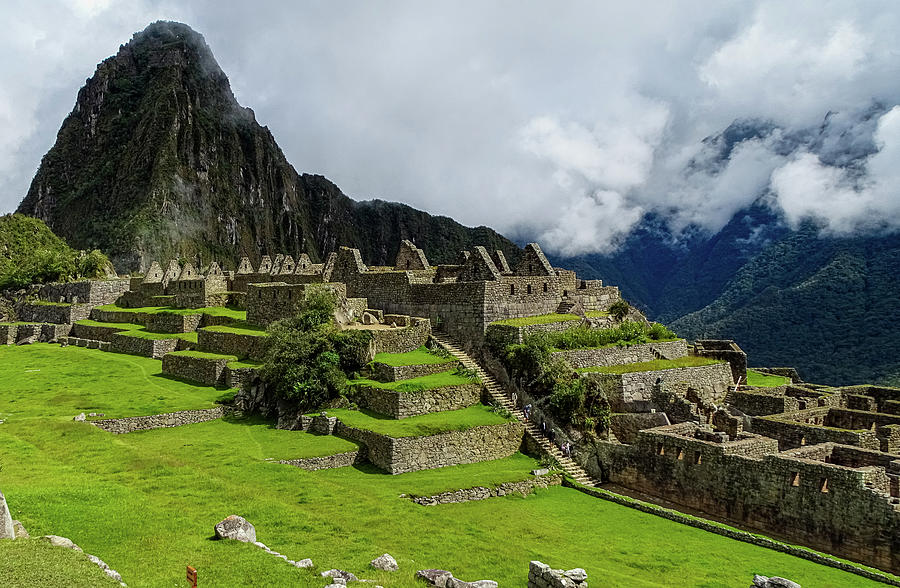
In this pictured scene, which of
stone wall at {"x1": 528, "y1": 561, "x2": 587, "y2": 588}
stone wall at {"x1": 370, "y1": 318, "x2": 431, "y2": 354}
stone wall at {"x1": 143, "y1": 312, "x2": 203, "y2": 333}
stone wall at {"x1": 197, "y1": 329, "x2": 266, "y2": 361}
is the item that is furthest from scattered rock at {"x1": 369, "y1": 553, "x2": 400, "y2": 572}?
stone wall at {"x1": 143, "y1": 312, "x2": 203, "y2": 333}

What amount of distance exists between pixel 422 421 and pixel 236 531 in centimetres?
1034

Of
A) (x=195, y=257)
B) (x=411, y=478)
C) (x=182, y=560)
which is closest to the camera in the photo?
(x=182, y=560)

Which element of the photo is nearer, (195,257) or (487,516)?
(487,516)

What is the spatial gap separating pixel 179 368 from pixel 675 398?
22.9 meters

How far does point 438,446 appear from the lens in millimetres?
20000

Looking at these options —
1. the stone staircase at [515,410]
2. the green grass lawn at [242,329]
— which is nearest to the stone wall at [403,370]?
the stone staircase at [515,410]

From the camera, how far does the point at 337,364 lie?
2391cm

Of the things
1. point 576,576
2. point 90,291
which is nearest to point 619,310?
point 576,576

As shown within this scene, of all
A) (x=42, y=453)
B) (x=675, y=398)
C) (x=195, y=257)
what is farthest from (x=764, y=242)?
(x=195, y=257)

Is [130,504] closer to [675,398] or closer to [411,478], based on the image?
[411,478]

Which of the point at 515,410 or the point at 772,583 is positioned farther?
the point at 515,410

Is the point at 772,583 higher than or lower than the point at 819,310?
lower

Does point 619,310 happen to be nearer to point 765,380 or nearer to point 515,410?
point 515,410

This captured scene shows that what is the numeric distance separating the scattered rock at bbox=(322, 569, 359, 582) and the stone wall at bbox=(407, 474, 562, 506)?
712 cm
